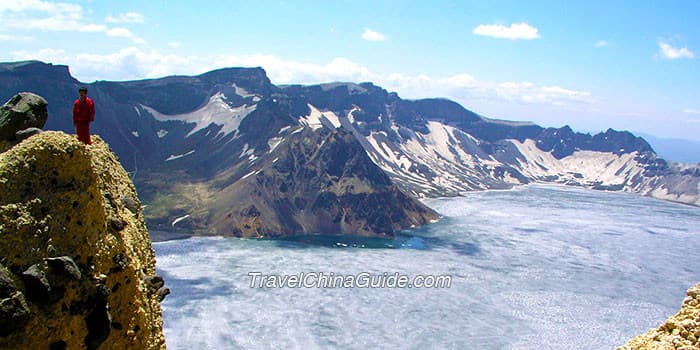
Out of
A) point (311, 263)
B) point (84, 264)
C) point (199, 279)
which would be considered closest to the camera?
point (84, 264)

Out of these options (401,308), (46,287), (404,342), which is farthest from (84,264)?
(401,308)

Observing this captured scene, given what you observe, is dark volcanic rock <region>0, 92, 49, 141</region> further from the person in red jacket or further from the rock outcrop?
the rock outcrop

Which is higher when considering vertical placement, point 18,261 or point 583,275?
point 18,261

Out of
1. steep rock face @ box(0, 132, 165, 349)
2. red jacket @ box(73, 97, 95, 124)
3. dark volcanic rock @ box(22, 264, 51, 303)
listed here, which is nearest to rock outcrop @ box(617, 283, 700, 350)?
steep rock face @ box(0, 132, 165, 349)

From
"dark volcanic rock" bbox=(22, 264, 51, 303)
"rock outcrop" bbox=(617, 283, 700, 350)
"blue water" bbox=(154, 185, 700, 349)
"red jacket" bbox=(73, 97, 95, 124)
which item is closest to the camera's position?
"rock outcrop" bbox=(617, 283, 700, 350)

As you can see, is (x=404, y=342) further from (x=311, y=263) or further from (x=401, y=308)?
(x=311, y=263)

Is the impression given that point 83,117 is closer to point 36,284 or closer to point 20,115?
→ point 20,115

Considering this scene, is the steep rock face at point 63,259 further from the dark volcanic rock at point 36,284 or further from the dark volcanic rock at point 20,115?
the dark volcanic rock at point 20,115
